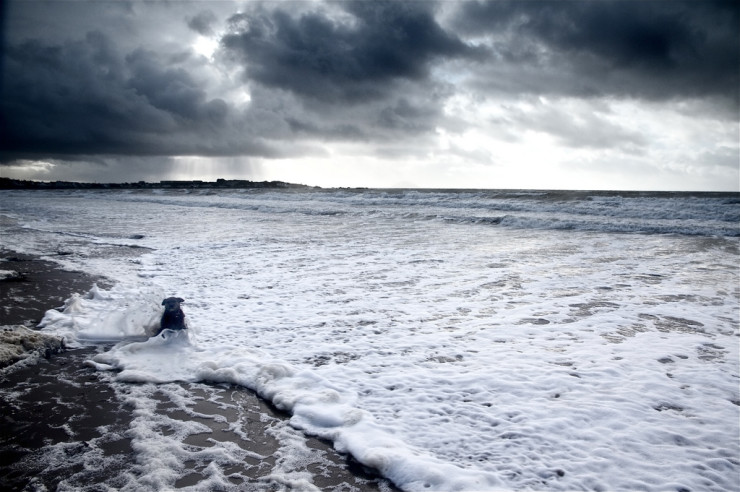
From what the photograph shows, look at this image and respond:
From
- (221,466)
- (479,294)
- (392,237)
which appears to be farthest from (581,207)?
(221,466)

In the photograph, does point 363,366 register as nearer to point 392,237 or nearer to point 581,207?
point 392,237

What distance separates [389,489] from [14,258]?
10.1 metres

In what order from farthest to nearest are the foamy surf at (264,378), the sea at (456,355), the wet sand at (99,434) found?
the sea at (456,355) → the foamy surf at (264,378) → the wet sand at (99,434)

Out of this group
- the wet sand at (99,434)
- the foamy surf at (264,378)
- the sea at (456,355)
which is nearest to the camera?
the wet sand at (99,434)

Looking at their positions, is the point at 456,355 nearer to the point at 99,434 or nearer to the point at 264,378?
the point at 264,378

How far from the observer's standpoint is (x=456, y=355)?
4.46 meters

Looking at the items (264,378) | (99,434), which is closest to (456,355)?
(264,378)

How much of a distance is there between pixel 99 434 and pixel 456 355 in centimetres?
314

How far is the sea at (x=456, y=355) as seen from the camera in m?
2.85

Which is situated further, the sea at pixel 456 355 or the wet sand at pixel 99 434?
the sea at pixel 456 355

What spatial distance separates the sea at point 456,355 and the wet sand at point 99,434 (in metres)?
0.12

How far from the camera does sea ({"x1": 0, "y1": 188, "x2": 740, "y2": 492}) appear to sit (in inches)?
112

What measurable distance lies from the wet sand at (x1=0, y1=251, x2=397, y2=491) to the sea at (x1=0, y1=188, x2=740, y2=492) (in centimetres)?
12

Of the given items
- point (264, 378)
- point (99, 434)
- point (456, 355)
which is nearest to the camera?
point (99, 434)
